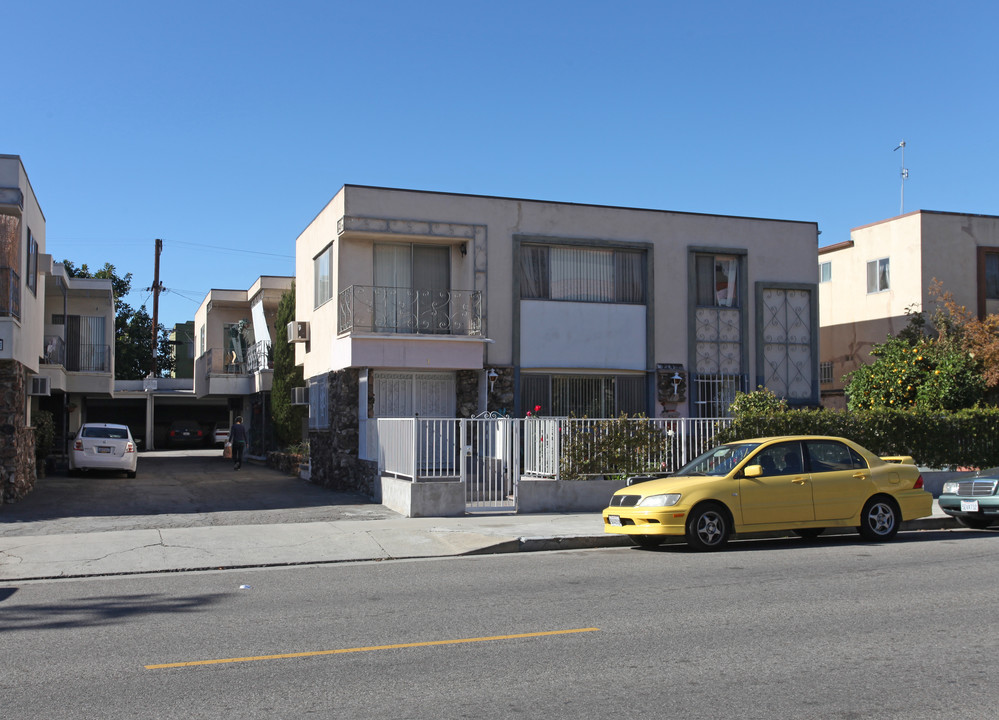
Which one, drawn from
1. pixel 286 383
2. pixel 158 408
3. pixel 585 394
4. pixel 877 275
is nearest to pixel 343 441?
pixel 585 394

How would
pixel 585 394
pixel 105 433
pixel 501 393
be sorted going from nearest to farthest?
1. pixel 501 393
2. pixel 585 394
3. pixel 105 433

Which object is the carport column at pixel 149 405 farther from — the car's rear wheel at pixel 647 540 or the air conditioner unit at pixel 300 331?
the car's rear wheel at pixel 647 540

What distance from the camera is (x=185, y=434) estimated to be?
45.8m

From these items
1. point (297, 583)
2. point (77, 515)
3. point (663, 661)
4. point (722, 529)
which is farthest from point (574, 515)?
point (663, 661)

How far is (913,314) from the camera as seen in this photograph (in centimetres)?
2725

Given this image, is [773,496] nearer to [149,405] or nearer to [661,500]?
[661,500]

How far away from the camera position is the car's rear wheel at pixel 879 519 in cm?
1327

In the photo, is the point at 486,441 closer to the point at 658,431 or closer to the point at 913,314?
the point at 658,431

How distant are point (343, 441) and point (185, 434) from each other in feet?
87.2

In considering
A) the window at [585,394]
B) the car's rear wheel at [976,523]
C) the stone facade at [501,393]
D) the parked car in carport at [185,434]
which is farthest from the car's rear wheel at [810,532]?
the parked car in carport at [185,434]

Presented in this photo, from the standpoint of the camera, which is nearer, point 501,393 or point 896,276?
point 501,393

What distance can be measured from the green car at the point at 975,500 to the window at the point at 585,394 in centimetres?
828

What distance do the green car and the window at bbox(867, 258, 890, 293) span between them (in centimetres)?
1445

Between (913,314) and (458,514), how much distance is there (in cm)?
1697
